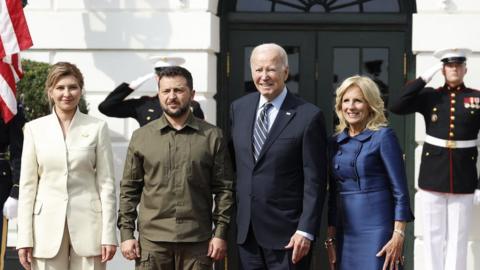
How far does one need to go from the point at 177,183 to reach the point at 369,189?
3.83ft

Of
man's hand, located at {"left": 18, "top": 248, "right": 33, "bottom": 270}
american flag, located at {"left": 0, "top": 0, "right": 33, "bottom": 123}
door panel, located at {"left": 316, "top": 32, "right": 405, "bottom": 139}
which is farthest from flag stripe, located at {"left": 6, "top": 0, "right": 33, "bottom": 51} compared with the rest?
door panel, located at {"left": 316, "top": 32, "right": 405, "bottom": 139}

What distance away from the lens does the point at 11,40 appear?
737cm

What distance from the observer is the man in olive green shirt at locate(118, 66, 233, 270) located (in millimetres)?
5148

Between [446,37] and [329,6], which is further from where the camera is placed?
[329,6]

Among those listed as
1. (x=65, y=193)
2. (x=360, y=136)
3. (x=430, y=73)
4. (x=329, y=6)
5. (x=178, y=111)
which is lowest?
(x=65, y=193)

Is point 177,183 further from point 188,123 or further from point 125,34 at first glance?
point 125,34

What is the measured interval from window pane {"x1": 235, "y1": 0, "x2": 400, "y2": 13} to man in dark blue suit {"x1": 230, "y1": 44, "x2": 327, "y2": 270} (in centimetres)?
342

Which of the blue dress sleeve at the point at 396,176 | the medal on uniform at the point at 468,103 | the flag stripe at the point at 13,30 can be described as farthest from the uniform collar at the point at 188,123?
Result: the medal on uniform at the point at 468,103

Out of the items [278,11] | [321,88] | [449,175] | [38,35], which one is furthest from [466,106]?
[38,35]

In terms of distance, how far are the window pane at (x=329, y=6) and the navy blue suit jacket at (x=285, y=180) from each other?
3462 millimetres

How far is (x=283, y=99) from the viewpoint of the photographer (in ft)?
17.7

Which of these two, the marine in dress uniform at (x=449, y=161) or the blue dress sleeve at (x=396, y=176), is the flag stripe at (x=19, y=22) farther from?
the blue dress sleeve at (x=396, y=176)

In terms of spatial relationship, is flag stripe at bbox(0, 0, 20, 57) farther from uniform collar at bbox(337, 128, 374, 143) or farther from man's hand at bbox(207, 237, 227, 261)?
uniform collar at bbox(337, 128, 374, 143)

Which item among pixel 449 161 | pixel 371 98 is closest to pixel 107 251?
pixel 371 98
